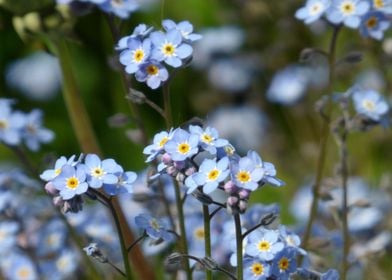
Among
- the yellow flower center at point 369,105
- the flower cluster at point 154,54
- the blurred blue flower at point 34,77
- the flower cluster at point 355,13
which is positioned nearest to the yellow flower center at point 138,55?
the flower cluster at point 154,54

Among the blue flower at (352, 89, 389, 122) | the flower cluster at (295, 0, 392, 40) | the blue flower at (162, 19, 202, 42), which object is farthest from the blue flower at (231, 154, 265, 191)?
the blue flower at (352, 89, 389, 122)

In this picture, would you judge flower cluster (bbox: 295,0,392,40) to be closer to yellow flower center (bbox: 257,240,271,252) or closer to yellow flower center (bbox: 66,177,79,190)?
yellow flower center (bbox: 257,240,271,252)

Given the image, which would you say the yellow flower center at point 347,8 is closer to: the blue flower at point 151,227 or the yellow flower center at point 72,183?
the blue flower at point 151,227

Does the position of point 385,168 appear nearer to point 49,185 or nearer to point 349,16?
point 349,16

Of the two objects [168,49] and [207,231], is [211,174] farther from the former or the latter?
[168,49]

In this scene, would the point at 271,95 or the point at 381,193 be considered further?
the point at 271,95

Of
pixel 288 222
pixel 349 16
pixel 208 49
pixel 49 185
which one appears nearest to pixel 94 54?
pixel 208 49

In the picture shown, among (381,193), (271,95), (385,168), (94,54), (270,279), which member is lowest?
(270,279)
